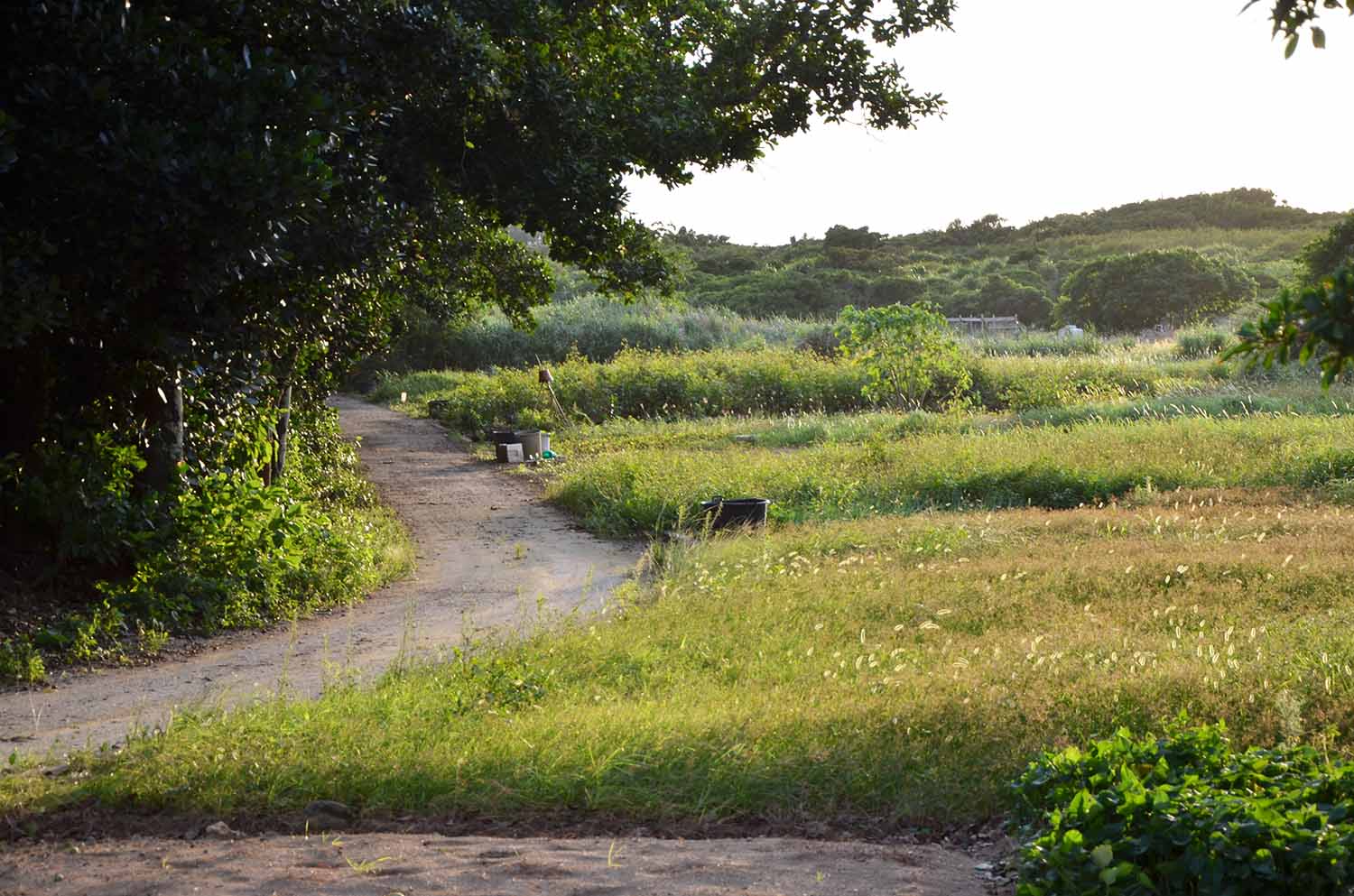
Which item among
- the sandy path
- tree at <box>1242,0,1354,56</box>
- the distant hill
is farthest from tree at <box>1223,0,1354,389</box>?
the distant hill

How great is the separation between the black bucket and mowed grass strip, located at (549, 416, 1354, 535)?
12.5 inches

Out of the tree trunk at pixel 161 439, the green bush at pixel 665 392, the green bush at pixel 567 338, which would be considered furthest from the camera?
the green bush at pixel 567 338

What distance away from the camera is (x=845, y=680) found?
19.5 ft

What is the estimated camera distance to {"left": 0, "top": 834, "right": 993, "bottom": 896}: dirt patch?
3.83m

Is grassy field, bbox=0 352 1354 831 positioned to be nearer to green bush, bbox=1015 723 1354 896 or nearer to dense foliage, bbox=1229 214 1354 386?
green bush, bbox=1015 723 1354 896

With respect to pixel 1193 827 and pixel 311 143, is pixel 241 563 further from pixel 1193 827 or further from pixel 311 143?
pixel 1193 827

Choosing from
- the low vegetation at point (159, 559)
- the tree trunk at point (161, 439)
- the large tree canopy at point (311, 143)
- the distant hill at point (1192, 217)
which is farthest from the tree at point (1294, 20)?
the distant hill at point (1192, 217)

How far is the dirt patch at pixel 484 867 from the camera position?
3.83 m

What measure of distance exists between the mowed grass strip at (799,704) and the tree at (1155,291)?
39442 millimetres

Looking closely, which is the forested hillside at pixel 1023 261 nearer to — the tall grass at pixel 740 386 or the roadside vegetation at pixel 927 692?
the tall grass at pixel 740 386

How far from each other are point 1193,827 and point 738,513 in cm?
829

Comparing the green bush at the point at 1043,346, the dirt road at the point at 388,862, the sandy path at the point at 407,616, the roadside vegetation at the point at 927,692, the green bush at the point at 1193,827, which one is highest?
the green bush at the point at 1043,346

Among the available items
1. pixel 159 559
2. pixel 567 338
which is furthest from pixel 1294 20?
pixel 567 338

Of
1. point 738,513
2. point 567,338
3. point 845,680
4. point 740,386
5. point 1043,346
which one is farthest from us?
point 567,338
